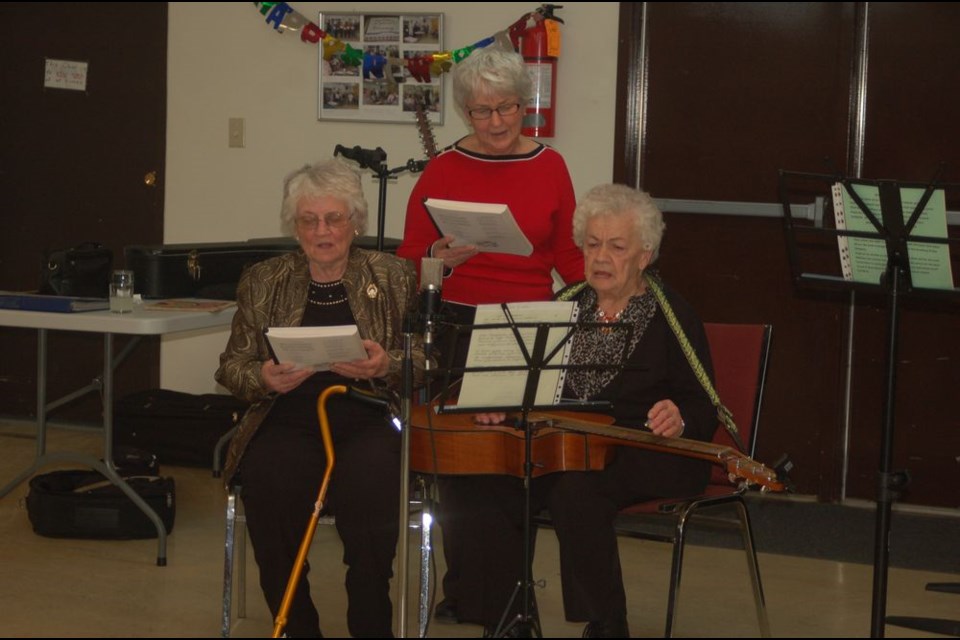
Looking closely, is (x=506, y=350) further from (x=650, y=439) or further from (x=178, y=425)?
(x=178, y=425)

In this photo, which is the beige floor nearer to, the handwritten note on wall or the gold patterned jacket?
the gold patterned jacket

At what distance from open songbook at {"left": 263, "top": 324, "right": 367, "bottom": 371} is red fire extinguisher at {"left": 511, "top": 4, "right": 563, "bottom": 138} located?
7.52ft

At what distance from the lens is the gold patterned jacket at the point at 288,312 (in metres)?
3.14

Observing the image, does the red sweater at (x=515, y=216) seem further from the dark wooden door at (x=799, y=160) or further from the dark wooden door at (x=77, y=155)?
the dark wooden door at (x=77, y=155)

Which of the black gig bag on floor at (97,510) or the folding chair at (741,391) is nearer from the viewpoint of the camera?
the folding chair at (741,391)

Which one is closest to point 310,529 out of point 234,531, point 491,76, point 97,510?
point 234,531

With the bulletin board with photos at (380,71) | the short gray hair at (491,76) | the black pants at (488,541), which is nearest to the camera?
the black pants at (488,541)

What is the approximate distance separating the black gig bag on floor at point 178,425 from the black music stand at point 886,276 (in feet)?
8.96

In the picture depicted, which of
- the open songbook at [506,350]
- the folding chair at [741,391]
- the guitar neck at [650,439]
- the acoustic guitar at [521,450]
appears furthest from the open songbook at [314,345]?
the folding chair at [741,391]

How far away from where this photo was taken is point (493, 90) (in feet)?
11.0

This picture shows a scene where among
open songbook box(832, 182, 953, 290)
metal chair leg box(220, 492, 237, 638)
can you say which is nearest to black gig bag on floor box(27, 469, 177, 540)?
metal chair leg box(220, 492, 237, 638)

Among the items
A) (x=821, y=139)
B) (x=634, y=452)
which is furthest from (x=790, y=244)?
(x=821, y=139)

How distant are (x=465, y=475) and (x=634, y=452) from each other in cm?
40

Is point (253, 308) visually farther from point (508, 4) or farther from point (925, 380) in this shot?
point (925, 380)
